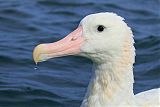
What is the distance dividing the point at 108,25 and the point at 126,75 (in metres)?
0.43

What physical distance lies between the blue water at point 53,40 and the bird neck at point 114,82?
1933mm

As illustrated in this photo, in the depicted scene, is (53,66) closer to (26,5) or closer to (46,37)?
(46,37)

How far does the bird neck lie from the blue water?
1.93 metres

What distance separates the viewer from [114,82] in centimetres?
526

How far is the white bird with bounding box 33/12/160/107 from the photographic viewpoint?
5.09 metres

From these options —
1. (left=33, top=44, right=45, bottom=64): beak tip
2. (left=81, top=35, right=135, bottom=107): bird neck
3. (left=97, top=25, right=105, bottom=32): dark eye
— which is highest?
(left=97, top=25, right=105, bottom=32): dark eye

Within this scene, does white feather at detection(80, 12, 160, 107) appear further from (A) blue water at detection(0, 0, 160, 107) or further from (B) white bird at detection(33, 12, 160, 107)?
(A) blue water at detection(0, 0, 160, 107)

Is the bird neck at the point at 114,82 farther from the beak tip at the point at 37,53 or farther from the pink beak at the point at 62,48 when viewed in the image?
the beak tip at the point at 37,53

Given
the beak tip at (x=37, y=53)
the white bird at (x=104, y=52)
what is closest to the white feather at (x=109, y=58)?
the white bird at (x=104, y=52)

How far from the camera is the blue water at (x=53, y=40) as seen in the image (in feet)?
24.6

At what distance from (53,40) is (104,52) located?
4128mm

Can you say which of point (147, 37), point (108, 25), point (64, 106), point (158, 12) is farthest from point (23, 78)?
point (158, 12)

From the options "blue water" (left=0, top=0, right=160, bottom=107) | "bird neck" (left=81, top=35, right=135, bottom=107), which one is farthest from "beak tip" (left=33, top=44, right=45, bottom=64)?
"blue water" (left=0, top=0, right=160, bottom=107)

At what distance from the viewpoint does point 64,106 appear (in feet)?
23.7
